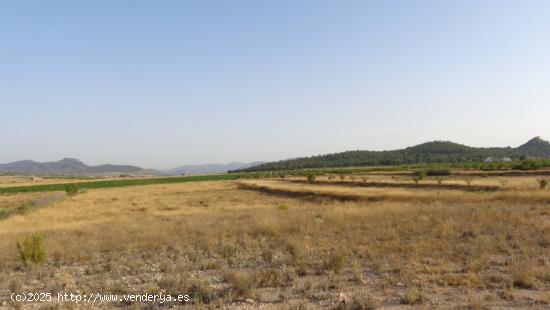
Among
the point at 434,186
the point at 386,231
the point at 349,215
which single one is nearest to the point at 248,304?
the point at 386,231

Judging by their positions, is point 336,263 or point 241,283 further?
point 336,263

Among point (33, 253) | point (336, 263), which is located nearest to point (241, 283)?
point (336, 263)

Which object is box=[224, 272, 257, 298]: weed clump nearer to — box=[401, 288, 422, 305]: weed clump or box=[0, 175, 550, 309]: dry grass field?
box=[0, 175, 550, 309]: dry grass field

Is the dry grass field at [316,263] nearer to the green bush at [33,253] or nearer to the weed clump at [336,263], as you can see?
the weed clump at [336,263]

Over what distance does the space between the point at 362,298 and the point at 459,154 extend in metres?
202

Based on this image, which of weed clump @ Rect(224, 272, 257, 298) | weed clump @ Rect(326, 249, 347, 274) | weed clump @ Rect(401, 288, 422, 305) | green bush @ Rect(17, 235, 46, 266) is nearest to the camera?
weed clump @ Rect(401, 288, 422, 305)

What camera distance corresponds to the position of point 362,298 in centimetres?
760

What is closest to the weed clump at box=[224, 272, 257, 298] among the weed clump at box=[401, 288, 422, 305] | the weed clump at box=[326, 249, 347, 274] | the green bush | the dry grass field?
the dry grass field

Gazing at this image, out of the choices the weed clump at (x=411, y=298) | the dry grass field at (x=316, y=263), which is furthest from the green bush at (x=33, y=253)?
the weed clump at (x=411, y=298)

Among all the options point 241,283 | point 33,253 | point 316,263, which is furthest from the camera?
point 33,253

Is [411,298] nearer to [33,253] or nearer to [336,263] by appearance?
[336,263]

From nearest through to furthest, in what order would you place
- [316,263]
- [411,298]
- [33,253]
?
1. [411,298]
2. [316,263]
3. [33,253]

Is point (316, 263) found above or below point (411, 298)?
below

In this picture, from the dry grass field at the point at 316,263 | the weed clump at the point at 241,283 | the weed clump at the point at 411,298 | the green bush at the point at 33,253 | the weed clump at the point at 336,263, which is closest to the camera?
the weed clump at the point at 411,298
